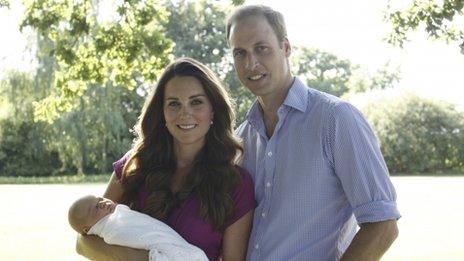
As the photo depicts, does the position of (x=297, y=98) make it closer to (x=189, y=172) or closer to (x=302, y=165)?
(x=302, y=165)

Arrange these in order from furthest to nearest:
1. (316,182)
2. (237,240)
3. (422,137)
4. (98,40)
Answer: (422,137), (98,40), (237,240), (316,182)

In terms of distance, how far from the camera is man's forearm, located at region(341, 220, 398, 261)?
95.9 inches

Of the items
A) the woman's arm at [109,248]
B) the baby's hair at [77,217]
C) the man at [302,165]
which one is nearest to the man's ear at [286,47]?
the man at [302,165]

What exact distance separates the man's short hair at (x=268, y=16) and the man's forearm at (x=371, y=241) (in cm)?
94

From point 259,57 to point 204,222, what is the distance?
762 millimetres

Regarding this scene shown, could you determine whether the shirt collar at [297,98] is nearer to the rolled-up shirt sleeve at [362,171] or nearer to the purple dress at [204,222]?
the rolled-up shirt sleeve at [362,171]

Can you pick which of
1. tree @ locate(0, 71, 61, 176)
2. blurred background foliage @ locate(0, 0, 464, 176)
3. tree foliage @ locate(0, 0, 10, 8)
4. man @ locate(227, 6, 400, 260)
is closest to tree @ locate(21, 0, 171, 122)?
tree foliage @ locate(0, 0, 10, 8)

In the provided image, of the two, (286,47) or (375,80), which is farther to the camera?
(375,80)

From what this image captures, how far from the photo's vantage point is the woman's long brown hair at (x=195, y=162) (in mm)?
2871

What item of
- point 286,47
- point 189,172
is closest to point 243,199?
point 189,172

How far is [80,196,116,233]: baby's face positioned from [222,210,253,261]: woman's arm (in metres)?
0.55

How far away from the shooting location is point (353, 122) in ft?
8.13

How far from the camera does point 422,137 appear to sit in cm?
3512

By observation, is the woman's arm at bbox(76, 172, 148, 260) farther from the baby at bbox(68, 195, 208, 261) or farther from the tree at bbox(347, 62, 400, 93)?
the tree at bbox(347, 62, 400, 93)
